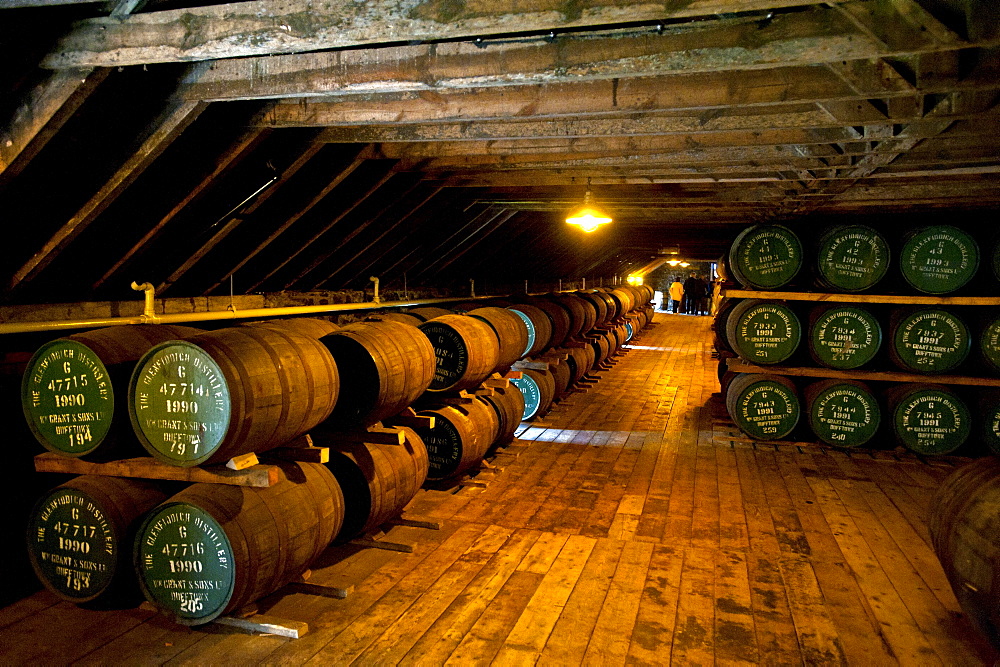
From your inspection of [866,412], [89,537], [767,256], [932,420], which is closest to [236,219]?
[89,537]

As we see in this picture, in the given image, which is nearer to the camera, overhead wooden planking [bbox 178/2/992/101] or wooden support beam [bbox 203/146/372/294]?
overhead wooden planking [bbox 178/2/992/101]

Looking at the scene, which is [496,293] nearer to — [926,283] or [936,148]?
[926,283]

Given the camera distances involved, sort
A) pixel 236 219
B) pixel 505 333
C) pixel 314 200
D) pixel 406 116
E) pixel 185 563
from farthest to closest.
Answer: pixel 505 333, pixel 314 200, pixel 236 219, pixel 406 116, pixel 185 563

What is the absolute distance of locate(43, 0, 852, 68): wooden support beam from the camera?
242 cm

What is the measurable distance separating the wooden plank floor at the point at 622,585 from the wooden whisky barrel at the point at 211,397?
3.21 feet

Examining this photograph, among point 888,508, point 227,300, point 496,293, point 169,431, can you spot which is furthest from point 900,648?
point 496,293

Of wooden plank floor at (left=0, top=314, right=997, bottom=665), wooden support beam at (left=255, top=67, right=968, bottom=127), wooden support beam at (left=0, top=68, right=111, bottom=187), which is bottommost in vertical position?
wooden plank floor at (left=0, top=314, right=997, bottom=665)

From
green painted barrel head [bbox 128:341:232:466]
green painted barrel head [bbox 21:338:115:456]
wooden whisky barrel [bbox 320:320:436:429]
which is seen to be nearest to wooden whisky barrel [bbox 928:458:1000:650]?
wooden whisky barrel [bbox 320:320:436:429]

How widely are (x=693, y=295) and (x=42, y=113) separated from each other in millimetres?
29816

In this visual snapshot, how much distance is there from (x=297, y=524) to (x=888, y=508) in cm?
474

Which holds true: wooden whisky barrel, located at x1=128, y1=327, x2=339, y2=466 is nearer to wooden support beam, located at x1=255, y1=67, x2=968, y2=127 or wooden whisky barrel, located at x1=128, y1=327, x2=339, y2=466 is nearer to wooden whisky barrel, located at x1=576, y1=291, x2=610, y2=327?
wooden support beam, located at x1=255, y1=67, x2=968, y2=127

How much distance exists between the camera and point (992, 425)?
6.62 m

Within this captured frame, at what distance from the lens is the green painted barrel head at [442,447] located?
5516mm

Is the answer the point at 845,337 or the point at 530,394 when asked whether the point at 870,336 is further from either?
the point at 530,394
